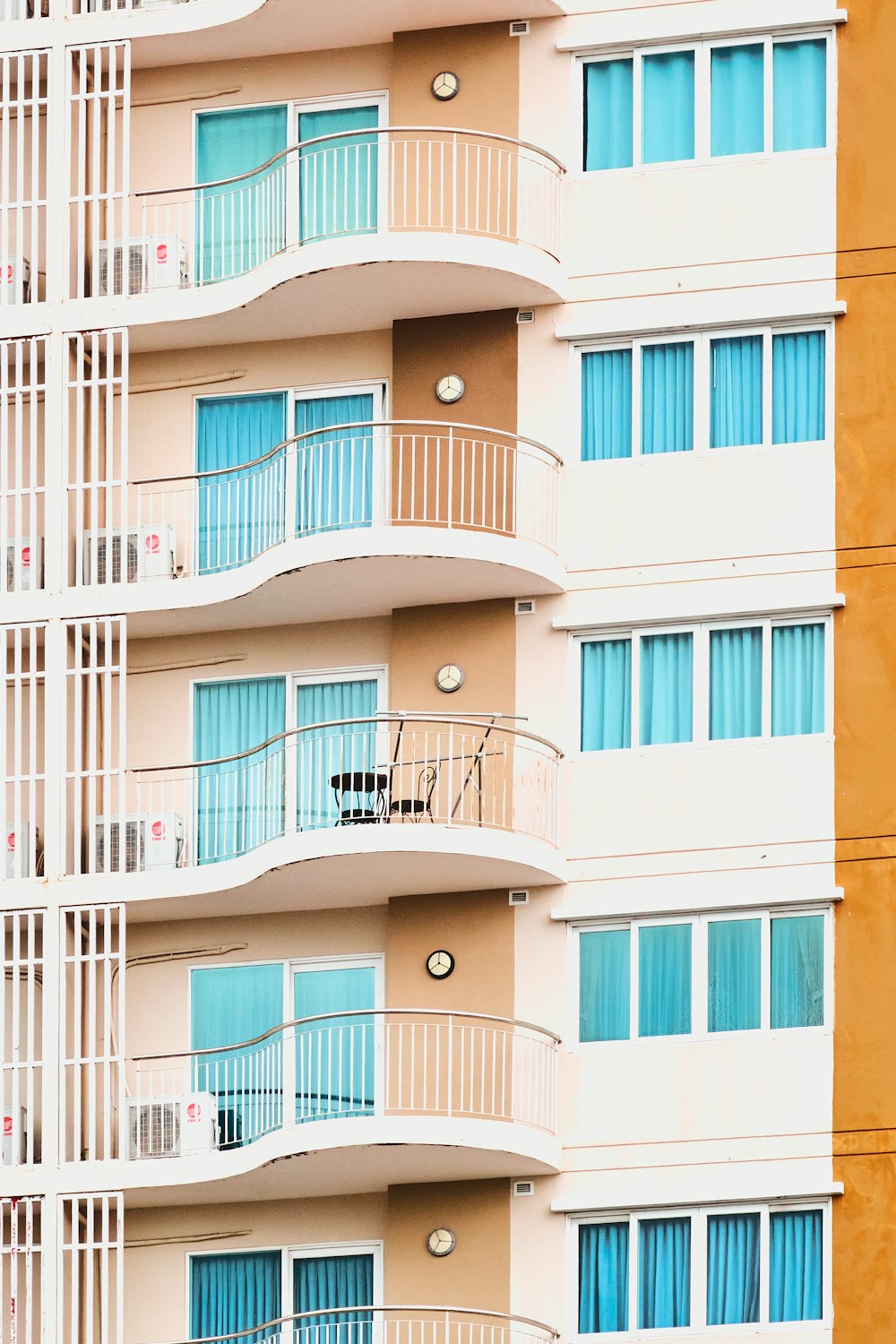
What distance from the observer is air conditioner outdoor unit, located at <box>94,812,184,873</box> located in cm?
3662

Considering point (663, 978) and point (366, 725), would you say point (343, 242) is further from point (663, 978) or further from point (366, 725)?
point (663, 978)

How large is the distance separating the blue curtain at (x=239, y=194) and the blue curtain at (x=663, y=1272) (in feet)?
35.7

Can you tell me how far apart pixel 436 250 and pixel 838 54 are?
4.66 metres

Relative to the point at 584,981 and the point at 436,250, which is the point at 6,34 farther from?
the point at 584,981

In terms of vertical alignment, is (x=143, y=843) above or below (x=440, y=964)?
above

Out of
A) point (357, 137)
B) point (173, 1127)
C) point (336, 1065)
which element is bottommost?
point (173, 1127)

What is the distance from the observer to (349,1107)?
36156 millimetres

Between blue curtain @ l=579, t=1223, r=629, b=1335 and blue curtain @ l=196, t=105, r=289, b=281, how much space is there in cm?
1070

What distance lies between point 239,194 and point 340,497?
12.1 feet

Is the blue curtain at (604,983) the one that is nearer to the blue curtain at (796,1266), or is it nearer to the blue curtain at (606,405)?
the blue curtain at (796,1266)

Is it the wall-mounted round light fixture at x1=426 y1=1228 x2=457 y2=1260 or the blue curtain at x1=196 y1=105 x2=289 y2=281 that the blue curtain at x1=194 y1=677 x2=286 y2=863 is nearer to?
the wall-mounted round light fixture at x1=426 y1=1228 x2=457 y2=1260

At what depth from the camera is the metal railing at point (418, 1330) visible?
3500 centimetres

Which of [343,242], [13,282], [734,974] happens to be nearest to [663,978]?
[734,974]

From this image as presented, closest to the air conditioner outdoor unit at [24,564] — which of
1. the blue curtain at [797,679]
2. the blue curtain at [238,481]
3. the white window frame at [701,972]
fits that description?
the blue curtain at [238,481]
